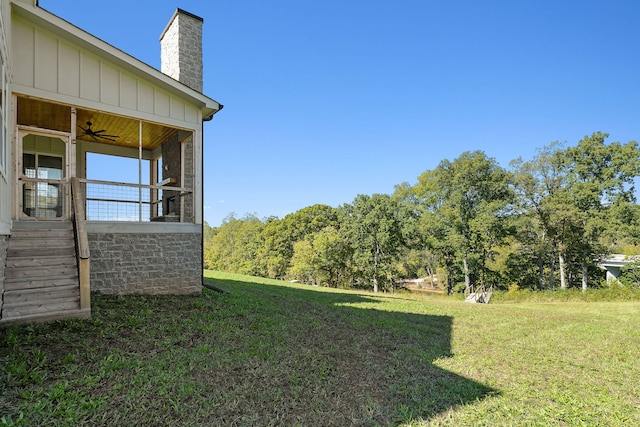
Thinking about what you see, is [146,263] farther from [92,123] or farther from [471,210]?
[471,210]

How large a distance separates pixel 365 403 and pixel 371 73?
2197cm

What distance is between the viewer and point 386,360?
4.47 m

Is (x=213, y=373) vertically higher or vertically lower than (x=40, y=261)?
lower

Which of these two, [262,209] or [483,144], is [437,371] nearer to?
[483,144]

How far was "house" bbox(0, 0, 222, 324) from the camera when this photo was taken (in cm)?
483

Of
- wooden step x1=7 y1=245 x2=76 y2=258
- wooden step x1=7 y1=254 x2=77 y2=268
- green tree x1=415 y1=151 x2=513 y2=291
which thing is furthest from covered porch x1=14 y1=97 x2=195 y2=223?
green tree x1=415 y1=151 x2=513 y2=291

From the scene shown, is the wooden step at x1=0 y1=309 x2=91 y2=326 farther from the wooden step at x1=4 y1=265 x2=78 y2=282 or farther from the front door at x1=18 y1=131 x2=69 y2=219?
the front door at x1=18 y1=131 x2=69 y2=219

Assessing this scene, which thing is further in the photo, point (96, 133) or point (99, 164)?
point (99, 164)

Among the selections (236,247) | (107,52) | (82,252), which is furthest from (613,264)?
(236,247)

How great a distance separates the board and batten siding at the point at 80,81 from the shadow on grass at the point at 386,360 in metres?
5.21

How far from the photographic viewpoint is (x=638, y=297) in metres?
16.2

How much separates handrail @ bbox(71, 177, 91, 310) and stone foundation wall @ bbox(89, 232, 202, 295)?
27.1 inches

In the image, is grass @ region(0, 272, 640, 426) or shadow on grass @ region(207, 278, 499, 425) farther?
shadow on grass @ region(207, 278, 499, 425)

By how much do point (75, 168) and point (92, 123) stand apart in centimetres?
240
